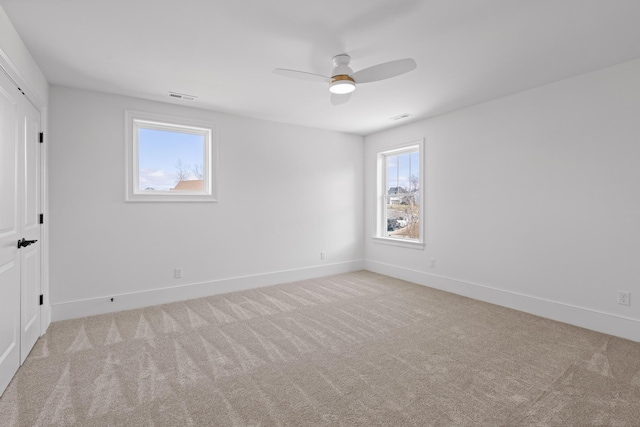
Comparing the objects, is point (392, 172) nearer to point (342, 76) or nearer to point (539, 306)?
point (539, 306)

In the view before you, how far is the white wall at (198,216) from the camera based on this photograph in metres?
3.50

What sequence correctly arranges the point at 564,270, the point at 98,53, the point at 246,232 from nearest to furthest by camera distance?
the point at 98,53 < the point at 564,270 < the point at 246,232

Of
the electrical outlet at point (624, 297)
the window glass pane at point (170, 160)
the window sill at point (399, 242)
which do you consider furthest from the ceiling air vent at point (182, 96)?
the electrical outlet at point (624, 297)

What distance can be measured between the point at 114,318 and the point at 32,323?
0.78 m

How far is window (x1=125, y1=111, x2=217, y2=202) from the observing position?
389cm

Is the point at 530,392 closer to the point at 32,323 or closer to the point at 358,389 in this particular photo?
the point at 358,389

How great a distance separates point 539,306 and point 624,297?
743 mm

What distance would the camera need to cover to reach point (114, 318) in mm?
3484

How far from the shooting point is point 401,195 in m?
5.43

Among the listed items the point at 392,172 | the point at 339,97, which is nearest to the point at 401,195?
the point at 392,172

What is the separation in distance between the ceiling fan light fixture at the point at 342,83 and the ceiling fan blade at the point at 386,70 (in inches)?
2.7

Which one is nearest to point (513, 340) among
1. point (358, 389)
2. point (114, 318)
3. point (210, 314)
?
point (358, 389)

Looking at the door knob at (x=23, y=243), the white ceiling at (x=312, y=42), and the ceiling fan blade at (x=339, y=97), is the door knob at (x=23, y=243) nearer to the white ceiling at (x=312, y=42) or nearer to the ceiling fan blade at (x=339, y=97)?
the white ceiling at (x=312, y=42)

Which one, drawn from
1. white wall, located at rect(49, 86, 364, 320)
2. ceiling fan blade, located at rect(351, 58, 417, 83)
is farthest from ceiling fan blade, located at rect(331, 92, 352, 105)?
white wall, located at rect(49, 86, 364, 320)
